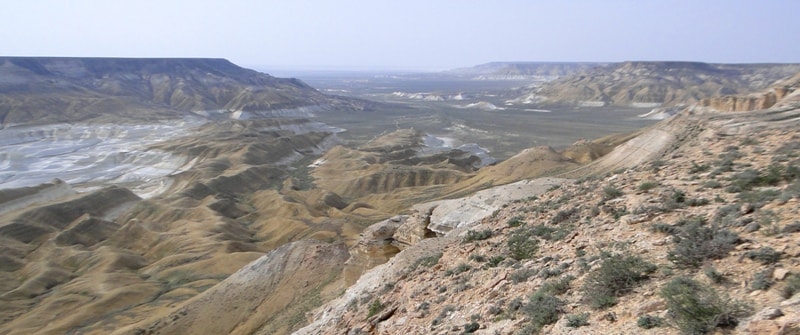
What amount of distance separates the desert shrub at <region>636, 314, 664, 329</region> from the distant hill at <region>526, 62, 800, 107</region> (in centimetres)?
14817

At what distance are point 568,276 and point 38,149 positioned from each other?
4003 inches

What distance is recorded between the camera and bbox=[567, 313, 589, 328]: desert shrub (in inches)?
277

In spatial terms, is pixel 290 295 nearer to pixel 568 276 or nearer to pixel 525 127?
pixel 568 276

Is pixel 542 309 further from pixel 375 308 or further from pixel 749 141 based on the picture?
pixel 749 141

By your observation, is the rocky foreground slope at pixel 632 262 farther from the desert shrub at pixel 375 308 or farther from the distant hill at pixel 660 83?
the distant hill at pixel 660 83

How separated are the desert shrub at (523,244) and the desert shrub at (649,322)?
4.01 m

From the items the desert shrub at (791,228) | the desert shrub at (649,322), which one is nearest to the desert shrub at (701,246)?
the desert shrub at (791,228)

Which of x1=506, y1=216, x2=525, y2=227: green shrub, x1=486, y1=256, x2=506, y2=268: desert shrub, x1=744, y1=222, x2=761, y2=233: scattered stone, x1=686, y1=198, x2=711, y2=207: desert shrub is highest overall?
x1=744, y1=222, x2=761, y2=233: scattered stone

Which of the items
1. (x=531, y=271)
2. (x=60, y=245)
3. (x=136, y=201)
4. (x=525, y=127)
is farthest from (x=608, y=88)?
(x=531, y=271)

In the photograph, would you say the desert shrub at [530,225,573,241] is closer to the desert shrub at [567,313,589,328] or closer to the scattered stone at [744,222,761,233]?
the scattered stone at [744,222,761,233]

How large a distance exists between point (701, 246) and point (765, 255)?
0.83 metres

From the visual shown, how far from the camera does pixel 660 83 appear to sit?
162 m

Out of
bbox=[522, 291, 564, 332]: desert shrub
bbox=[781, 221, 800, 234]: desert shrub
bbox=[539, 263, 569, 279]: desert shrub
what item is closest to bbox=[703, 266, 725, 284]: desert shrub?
bbox=[781, 221, 800, 234]: desert shrub

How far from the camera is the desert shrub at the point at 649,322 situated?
6.25 metres
